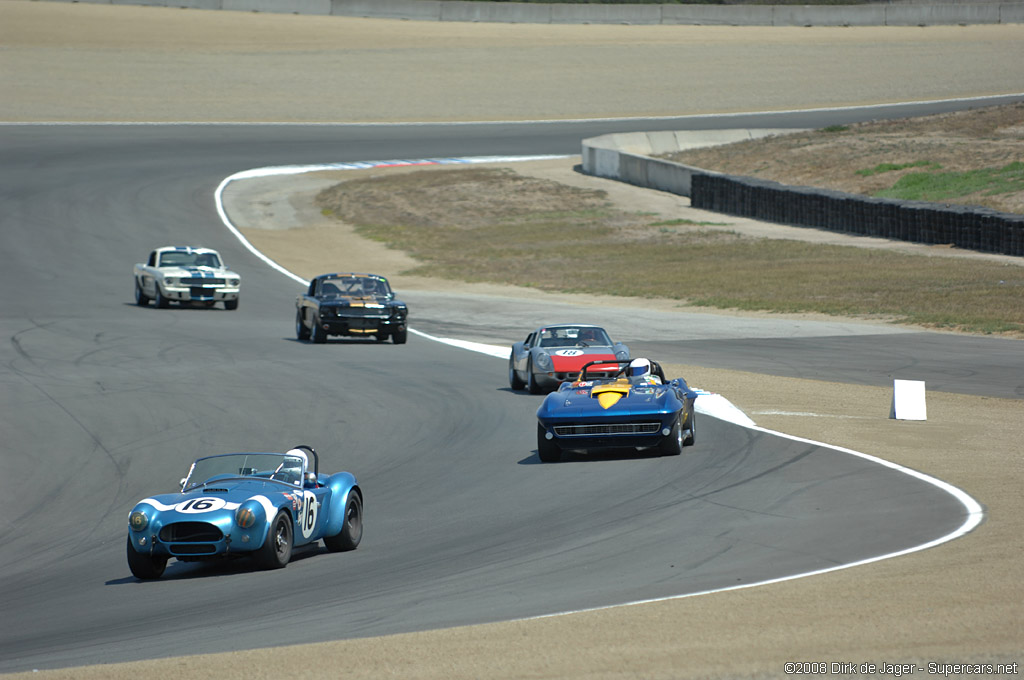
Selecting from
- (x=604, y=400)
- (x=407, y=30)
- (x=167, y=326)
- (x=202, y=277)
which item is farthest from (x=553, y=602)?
(x=407, y=30)

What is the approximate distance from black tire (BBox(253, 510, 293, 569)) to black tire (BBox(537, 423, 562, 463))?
4.74 metres

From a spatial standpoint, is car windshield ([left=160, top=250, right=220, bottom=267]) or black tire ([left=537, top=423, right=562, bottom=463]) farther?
car windshield ([left=160, top=250, right=220, bottom=267])

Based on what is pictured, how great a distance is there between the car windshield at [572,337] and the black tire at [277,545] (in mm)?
10127

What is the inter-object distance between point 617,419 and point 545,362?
16.9 feet

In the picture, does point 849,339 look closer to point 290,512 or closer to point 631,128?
point 290,512

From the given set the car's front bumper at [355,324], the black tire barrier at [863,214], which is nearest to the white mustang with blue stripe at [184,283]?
the car's front bumper at [355,324]

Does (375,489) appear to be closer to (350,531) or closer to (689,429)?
(350,531)

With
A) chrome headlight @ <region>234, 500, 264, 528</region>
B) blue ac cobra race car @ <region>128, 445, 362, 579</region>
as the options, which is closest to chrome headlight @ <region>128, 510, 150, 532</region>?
blue ac cobra race car @ <region>128, 445, 362, 579</region>

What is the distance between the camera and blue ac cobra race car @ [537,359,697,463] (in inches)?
558

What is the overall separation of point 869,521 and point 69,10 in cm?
8104

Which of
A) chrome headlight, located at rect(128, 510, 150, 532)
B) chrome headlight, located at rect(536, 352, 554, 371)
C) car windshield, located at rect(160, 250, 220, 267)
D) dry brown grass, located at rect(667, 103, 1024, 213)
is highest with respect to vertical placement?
dry brown grass, located at rect(667, 103, 1024, 213)

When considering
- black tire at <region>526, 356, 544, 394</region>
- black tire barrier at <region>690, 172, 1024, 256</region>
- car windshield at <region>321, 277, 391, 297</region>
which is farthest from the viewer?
black tire barrier at <region>690, 172, 1024, 256</region>

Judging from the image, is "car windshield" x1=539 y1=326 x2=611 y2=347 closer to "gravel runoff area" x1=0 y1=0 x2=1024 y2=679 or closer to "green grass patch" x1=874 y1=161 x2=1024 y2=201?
"gravel runoff area" x1=0 y1=0 x2=1024 y2=679

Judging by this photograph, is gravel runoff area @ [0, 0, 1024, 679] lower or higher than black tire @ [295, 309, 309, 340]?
higher
